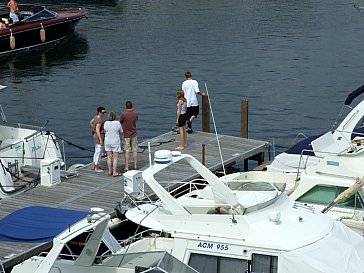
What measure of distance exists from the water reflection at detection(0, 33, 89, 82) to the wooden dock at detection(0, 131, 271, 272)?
18956mm

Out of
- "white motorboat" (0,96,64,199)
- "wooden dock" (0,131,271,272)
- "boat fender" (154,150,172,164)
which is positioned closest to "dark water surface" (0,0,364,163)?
"wooden dock" (0,131,271,272)

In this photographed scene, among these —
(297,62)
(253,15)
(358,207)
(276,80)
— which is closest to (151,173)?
(358,207)

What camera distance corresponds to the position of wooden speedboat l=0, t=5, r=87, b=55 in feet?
151

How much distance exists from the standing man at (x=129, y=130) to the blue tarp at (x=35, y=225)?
176 inches

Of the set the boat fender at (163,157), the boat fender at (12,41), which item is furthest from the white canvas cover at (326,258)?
the boat fender at (12,41)

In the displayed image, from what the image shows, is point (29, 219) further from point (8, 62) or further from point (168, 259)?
point (8, 62)

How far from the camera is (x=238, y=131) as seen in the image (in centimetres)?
3209

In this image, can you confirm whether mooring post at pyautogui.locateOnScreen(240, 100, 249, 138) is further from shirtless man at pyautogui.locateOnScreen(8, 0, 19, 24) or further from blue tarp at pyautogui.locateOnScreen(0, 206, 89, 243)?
shirtless man at pyautogui.locateOnScreen(8, 0, 19, 24)

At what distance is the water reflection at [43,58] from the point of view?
Answer: 142ft

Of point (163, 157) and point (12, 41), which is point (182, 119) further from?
point (12, 41)

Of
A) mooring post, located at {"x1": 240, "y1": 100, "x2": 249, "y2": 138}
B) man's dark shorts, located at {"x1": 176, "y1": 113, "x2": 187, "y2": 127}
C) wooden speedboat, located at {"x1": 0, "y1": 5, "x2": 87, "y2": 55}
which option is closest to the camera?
man's dark shorts, located at {"x1": 176, "y1": 113, "x2": 187, "y2": 127}

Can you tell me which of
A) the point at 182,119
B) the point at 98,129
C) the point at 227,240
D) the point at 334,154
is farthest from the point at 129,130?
the point at 227,240

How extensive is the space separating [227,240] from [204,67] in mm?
28320

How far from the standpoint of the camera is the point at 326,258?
13.5m
